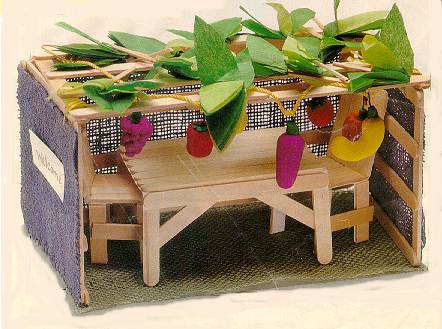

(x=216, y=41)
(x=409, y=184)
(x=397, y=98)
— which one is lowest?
(x=409, y=184)

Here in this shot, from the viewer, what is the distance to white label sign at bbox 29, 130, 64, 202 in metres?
1.97

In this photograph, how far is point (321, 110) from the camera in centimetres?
222

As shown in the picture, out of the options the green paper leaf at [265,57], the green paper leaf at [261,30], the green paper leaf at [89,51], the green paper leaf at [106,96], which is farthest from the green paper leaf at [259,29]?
the green paper leaf at [106,96]

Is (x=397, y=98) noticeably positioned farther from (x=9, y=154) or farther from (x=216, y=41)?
(x=9, y=154)

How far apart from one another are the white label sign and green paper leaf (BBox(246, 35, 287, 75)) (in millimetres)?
316

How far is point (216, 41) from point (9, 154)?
505mm

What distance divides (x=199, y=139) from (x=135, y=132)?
0.33 ft

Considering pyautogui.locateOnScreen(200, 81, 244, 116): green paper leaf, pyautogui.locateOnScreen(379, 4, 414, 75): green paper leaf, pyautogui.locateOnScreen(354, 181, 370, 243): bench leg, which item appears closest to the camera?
pyautogui.locateOnScreen(200, 81, 244, 116): green paper leaf

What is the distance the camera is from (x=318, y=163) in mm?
2123

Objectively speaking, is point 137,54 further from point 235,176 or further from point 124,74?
point 235,176

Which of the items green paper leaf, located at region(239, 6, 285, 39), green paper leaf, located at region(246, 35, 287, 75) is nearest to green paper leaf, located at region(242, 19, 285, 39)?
green paper leaf, located at region(239, 6, 285, 39)

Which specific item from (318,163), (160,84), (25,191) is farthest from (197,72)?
(25,191)

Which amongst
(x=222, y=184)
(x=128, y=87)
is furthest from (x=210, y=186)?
(x=128, y=87)

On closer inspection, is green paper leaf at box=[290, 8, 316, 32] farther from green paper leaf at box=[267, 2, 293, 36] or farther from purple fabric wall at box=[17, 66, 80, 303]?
purple fabric wall at box=[17, 66, 80, 303]
